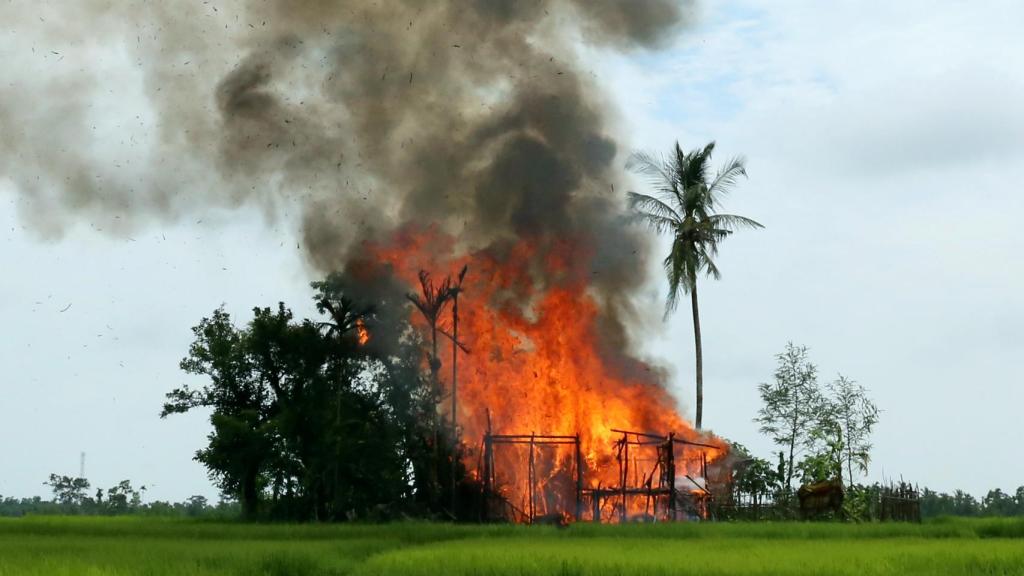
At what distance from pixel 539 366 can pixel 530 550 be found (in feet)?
90.8

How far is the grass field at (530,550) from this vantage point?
29547 millimetres

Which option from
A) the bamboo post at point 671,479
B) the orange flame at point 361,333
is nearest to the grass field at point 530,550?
the bamboo post at point 671,479

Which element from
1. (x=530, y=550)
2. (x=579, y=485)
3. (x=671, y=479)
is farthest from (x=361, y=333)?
(x=530, y=550)

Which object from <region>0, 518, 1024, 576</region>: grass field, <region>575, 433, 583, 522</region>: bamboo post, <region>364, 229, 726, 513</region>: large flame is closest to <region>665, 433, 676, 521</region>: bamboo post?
<region>575, 433, 583, 522</region>: bamboo post

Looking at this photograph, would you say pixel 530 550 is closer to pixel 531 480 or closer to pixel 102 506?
pixel 531 480

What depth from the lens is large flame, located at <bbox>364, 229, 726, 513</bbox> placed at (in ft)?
196

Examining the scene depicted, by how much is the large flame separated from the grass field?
11.2 m

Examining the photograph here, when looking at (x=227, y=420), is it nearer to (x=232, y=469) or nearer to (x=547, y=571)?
(x=232, y=469)

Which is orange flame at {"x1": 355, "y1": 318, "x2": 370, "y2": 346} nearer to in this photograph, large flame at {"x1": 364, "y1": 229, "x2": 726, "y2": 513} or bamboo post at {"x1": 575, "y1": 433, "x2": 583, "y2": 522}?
large flame at {"x1": 364, "y1": 229, "x2": 726, "y2": 513}

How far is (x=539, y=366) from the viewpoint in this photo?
203 feet

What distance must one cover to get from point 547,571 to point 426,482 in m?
31.3

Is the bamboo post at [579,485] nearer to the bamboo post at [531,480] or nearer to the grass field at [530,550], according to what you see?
the bamboo post at [531,480]

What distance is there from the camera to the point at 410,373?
215 feet

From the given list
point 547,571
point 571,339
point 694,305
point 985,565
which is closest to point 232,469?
point 571,339
